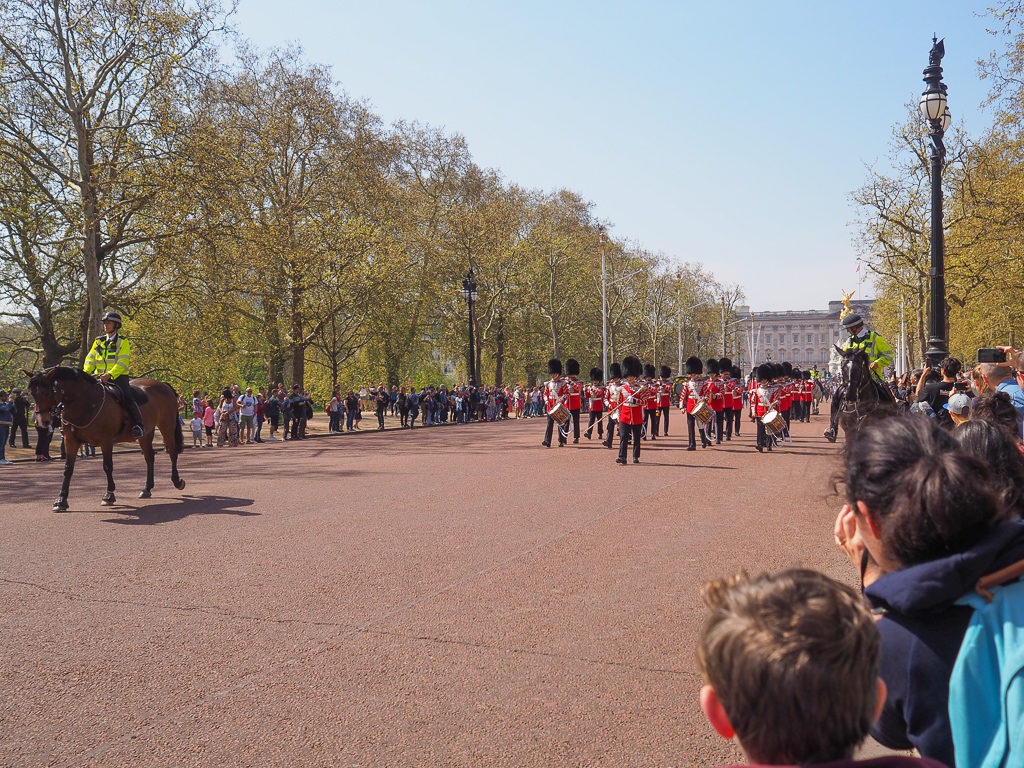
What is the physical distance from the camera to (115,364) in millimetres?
11219

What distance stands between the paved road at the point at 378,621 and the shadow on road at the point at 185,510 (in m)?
0.06

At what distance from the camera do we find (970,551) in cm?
166

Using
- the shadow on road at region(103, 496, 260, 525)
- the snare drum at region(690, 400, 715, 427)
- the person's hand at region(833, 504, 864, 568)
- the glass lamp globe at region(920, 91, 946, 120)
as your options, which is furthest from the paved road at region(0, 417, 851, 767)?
the snare drum at region(690, 400, 715, 427)

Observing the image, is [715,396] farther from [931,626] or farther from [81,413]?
[931,626]

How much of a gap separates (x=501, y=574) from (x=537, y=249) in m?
45.3

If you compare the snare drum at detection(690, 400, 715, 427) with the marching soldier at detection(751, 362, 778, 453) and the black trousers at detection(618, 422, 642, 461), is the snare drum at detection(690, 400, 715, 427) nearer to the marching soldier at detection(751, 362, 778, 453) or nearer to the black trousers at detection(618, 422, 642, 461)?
the marching soldier at detection(751, 362, 778, 453)

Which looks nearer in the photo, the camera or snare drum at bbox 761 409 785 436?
the camera

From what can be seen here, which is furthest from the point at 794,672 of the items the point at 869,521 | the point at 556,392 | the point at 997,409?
the point at 556,392

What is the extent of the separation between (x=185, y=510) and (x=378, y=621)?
575cm

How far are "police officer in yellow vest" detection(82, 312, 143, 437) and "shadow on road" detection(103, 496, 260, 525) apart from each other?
3.98 feet

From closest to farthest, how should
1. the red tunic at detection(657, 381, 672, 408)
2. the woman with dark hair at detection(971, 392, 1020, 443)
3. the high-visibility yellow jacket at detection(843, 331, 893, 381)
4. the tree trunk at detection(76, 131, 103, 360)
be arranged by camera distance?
1. the woman with dark hair at detection(971, 392, 1020, 443)
2. the high-visibility yellow jacket at detection(843, 331, 893, 381)
3. the red tunic at detection(657, 381, 672, 408)
4. the tree trunk at detection(76, 131, 103, 360)

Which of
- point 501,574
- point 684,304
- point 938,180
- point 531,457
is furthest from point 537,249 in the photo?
point 501,574

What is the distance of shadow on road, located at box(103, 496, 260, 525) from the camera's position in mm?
9562

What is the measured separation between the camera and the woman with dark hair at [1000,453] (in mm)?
2346
